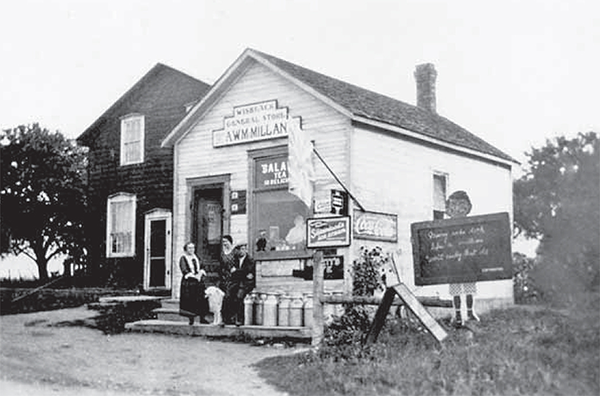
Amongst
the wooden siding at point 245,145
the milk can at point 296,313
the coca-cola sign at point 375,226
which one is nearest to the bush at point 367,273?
→ the coca-cola sign at point 375,226

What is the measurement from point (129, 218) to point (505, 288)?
10538 millimetres

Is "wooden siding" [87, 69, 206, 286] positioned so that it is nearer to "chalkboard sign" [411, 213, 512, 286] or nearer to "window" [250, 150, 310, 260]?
"window" [250, 150, 310, 260]

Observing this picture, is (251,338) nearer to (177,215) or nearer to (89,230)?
(177,215)

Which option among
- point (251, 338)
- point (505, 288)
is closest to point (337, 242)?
point (251, 338)

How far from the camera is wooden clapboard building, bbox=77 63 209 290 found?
69.4 feet

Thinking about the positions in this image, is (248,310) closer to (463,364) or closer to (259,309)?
(259,309)

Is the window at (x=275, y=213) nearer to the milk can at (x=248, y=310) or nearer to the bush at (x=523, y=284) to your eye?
the milk can at (x=248, y=310)

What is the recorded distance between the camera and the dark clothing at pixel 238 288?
1370cm

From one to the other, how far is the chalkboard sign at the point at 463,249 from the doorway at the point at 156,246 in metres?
11.0

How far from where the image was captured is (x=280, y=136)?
1513cm

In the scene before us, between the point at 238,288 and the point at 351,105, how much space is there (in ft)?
13.2

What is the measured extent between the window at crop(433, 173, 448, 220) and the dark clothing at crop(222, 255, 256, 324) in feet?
16.1

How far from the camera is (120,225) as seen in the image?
22.1 metres

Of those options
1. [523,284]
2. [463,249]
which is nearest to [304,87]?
[463,249]
